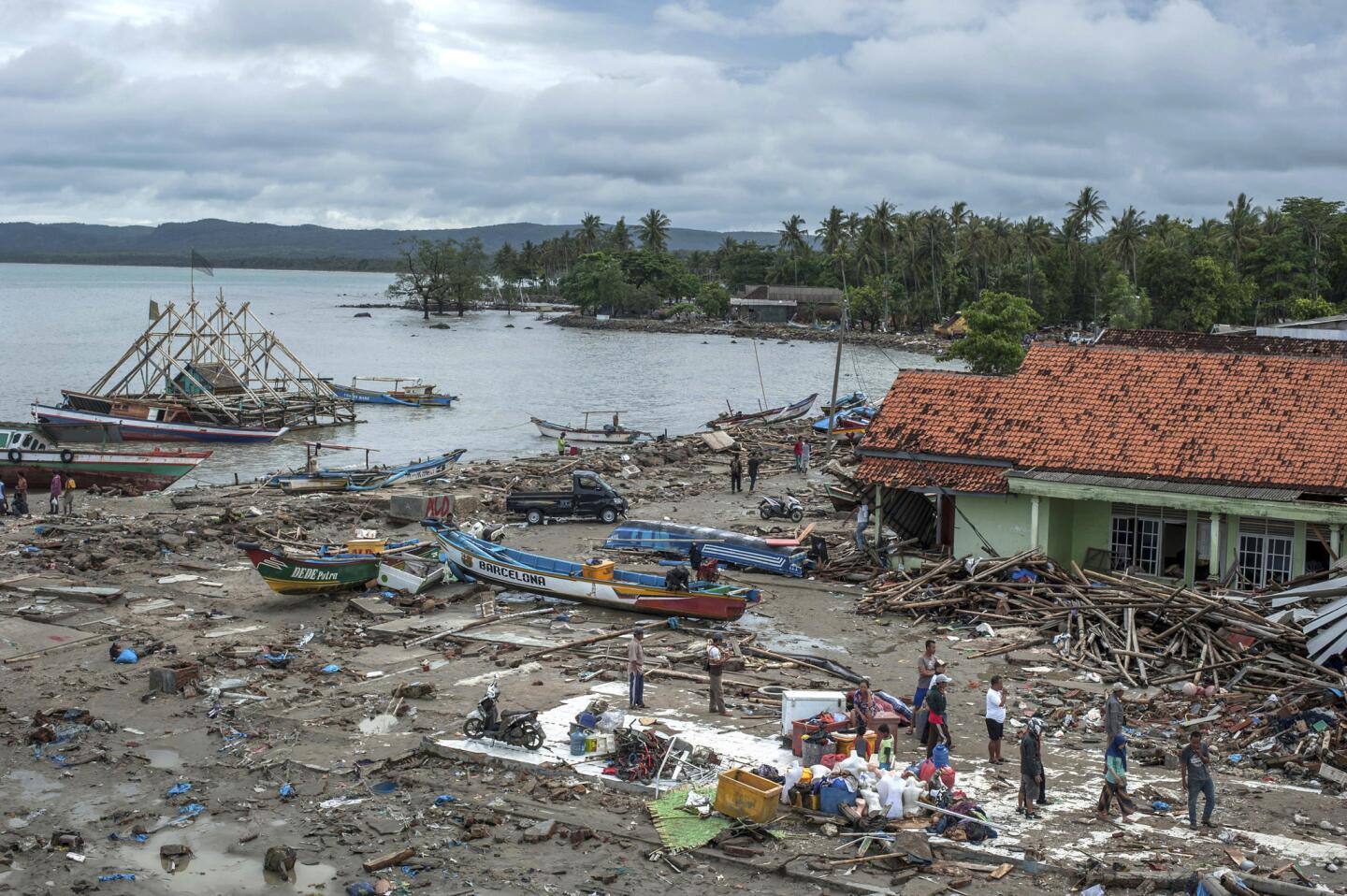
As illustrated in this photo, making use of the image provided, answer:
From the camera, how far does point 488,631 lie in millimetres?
22703

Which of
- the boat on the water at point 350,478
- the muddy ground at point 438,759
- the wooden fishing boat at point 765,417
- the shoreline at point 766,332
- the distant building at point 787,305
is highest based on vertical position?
the distant building at point 787,305

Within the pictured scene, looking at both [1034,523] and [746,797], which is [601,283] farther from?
[746,797]

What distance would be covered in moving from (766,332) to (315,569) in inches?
4667

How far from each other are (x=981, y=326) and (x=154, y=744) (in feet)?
160

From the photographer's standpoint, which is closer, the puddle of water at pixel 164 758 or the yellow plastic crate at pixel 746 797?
Result: the yellow plastic crate at pixel 746 797

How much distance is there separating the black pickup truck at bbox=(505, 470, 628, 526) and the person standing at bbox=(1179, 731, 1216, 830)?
21.2m

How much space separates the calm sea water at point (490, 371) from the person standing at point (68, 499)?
33.3 ft

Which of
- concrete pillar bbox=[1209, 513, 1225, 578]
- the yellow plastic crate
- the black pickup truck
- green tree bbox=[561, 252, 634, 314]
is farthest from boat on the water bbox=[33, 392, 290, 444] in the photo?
green tree bbox=[561, 252, 634, 314]

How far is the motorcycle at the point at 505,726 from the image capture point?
16.1 m

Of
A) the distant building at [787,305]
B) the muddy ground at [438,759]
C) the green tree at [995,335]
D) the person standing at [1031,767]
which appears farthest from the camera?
the distant building at [787,305]

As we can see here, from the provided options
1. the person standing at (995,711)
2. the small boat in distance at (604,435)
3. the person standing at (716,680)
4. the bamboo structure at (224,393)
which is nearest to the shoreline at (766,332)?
the small boat in distance at (604,435)

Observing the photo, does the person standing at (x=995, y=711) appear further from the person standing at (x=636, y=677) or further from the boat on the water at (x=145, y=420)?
the boat on the water at (x=145, y=420)

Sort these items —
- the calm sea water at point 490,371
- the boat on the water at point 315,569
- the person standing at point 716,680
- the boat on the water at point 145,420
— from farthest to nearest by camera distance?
the calm sea water at point 490,371
the boat on the water at point 145,420
the boat on the water at point 315,569
the person standing at point 716,680

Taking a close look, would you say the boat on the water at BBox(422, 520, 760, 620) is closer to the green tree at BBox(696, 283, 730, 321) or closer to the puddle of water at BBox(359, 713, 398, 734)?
the puddle of water at BBox(359, 713, 398, 734)
